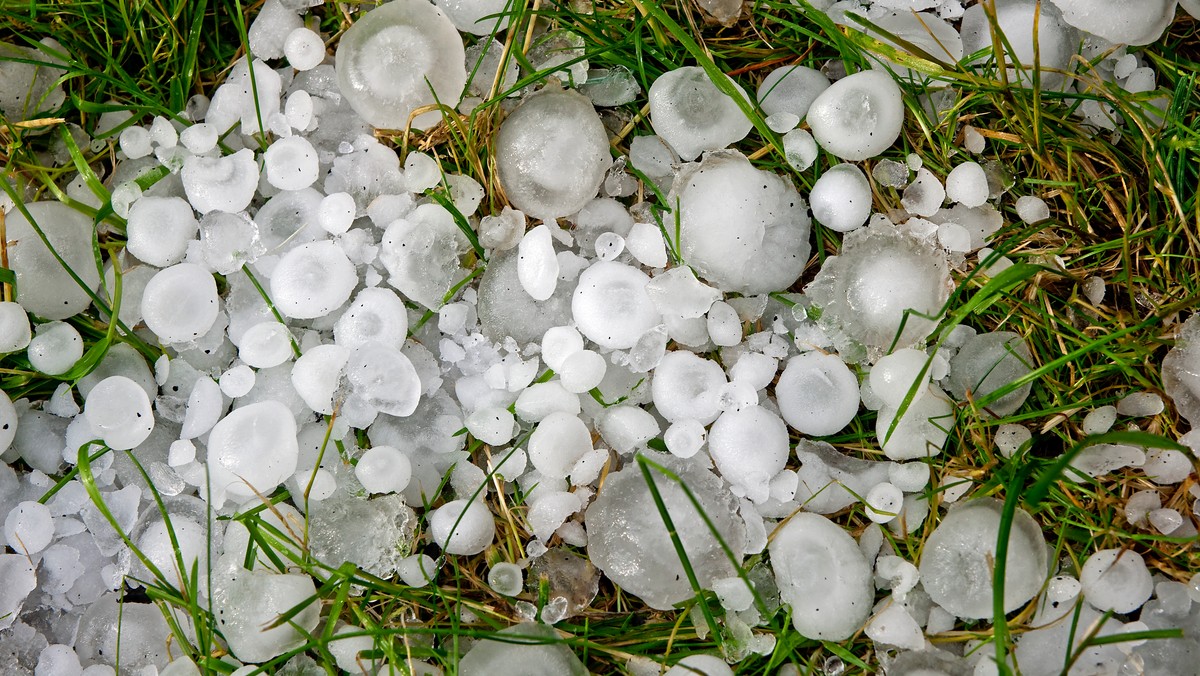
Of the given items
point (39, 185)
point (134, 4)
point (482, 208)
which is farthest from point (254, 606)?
point (134, 4)

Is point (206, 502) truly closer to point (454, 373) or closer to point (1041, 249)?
point (454, 373)

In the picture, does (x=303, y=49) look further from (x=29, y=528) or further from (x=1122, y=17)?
(x=1122, y=17)

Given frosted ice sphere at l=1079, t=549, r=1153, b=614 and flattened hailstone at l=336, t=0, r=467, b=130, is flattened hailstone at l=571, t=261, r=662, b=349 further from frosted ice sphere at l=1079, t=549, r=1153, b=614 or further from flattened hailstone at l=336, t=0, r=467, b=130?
frosted ice sphere at l=1079, t=549, r=1153, b=614

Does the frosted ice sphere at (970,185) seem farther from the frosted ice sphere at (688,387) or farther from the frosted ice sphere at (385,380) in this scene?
the frosted ice sphere at (385,380)

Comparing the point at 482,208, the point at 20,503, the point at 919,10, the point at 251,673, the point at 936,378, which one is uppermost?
the point at 919,10

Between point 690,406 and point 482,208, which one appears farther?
point 482,208

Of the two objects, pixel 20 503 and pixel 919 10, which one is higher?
pixel 919 10
